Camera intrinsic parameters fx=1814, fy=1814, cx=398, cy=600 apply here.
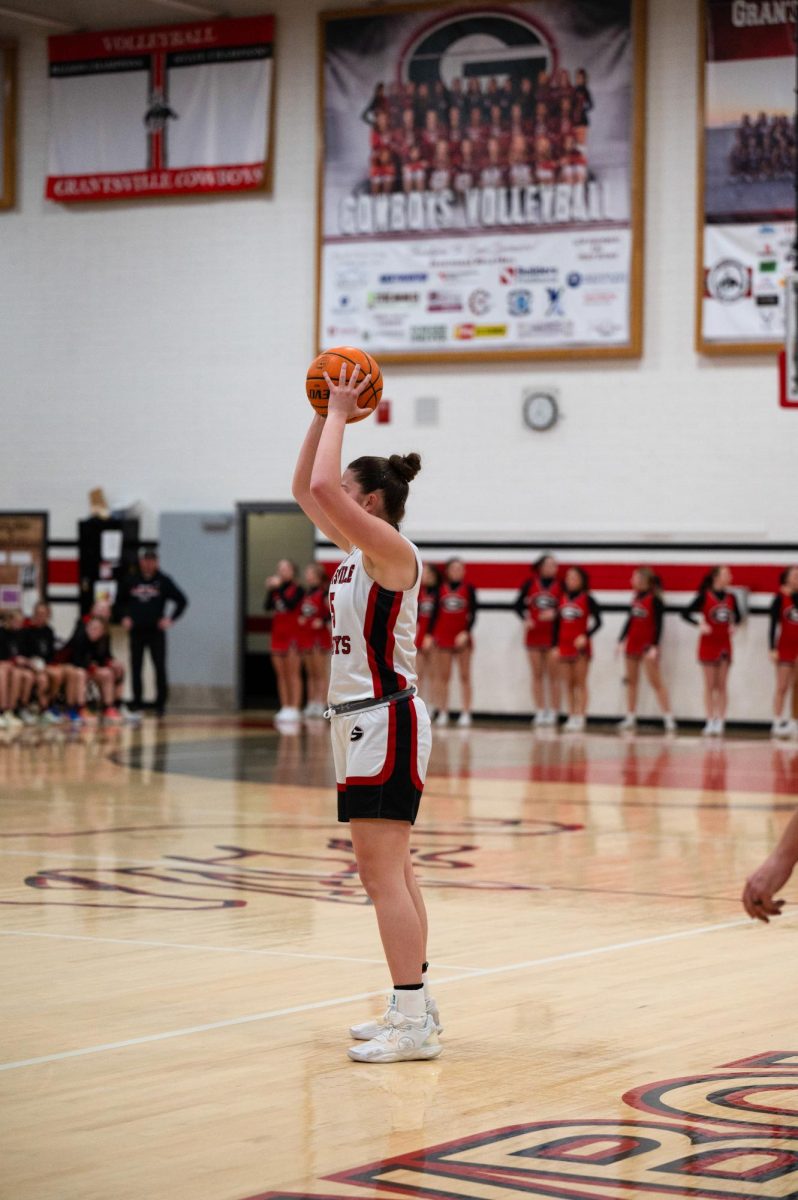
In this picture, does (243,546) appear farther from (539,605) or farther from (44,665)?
(44,665)

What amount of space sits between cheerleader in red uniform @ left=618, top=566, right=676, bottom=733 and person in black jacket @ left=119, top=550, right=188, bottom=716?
532 centimetres

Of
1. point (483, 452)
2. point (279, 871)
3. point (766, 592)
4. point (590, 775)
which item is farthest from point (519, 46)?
point (279, 871)

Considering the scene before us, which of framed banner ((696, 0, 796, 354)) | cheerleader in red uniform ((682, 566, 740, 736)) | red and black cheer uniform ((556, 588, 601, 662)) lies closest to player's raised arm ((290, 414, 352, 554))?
cheerleader in red uniform ((682, 566, 740, 736))

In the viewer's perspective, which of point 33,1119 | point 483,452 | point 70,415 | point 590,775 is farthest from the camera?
point 70,415

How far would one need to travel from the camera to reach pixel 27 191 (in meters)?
25.1

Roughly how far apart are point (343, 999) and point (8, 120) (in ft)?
70.6

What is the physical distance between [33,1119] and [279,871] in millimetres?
4603

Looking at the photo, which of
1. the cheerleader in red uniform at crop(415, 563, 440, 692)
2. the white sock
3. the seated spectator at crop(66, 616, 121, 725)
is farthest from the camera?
the cheerleader in red uniform at crop(415, 563, 440, 692)

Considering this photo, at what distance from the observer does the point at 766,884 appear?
3.63m

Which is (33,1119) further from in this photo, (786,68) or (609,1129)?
(786,68)

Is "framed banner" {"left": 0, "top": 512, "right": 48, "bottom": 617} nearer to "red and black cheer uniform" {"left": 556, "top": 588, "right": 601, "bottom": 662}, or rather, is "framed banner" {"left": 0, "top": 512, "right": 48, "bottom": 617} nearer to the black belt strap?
"red and black cheer uniform" {"left": 556, "top": 588, "right": 601, "bottom": 662}

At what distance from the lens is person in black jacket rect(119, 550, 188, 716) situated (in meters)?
22.0

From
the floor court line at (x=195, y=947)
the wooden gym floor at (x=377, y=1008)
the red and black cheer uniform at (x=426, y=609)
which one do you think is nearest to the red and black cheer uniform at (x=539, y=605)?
the red and black cheer uniform at (x=426, y=609)

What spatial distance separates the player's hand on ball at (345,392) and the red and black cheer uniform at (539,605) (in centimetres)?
1623
